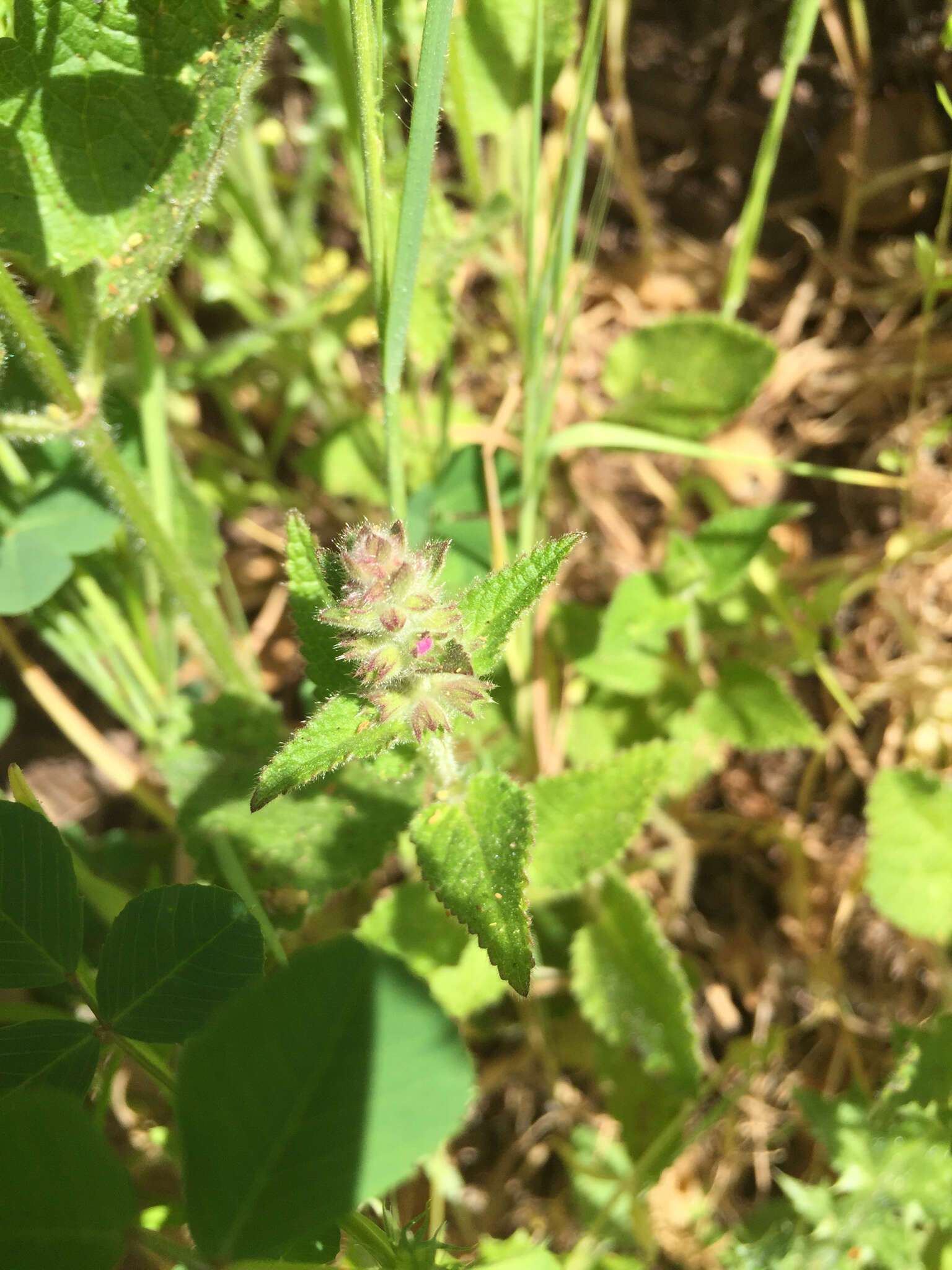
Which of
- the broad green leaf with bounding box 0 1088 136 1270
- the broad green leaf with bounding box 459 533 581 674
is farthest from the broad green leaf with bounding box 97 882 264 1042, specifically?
the broad green leaf with bounding box 459 533 581 674

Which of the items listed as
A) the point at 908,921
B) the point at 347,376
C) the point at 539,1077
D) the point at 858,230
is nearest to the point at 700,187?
the point at 858,230

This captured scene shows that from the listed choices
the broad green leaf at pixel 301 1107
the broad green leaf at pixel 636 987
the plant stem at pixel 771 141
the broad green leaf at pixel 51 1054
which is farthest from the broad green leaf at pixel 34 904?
the plant stem at pixel 771 141

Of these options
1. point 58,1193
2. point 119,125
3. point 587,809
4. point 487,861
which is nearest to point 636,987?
point 587,809

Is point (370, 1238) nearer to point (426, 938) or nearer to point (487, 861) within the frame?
point (487, 861)

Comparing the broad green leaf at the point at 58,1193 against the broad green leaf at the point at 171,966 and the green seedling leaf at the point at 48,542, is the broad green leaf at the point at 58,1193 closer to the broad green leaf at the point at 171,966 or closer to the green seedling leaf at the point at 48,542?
the broad green leaf at the point at 171,966

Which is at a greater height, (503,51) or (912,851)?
(503,51)
